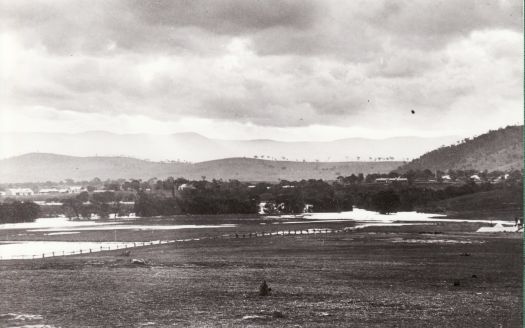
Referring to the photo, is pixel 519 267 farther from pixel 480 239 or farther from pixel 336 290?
pixel 480 239

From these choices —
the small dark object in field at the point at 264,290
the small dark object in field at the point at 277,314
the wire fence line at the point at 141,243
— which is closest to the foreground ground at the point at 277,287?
the small dark object in field at the point at 277,314

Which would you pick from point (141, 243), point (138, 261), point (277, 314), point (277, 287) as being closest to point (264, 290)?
point (277, 287)

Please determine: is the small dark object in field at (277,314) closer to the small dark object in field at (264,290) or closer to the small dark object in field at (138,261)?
the small dark object in field at (264,290)

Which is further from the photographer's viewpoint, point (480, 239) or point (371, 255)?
point (480, 239)

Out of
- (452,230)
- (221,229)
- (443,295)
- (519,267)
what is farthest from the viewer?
(221,229)

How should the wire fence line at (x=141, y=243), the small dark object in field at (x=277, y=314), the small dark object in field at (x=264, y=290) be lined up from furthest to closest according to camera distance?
1. the wire fence line at (x=141, y=243)
2. the small dark object in field at (x=264, y=290)
3. the small dark object in field at (x=277, y=314)

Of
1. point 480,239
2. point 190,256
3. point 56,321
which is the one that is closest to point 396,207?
A: point 480,239

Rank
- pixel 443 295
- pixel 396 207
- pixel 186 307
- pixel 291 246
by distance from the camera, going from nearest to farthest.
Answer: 1. pixel 186 307
2. pixel 443 295
3. pixel 291 246
4. pixel 396 207

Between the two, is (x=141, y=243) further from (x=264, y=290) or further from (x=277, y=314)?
(x=277, y=314)
